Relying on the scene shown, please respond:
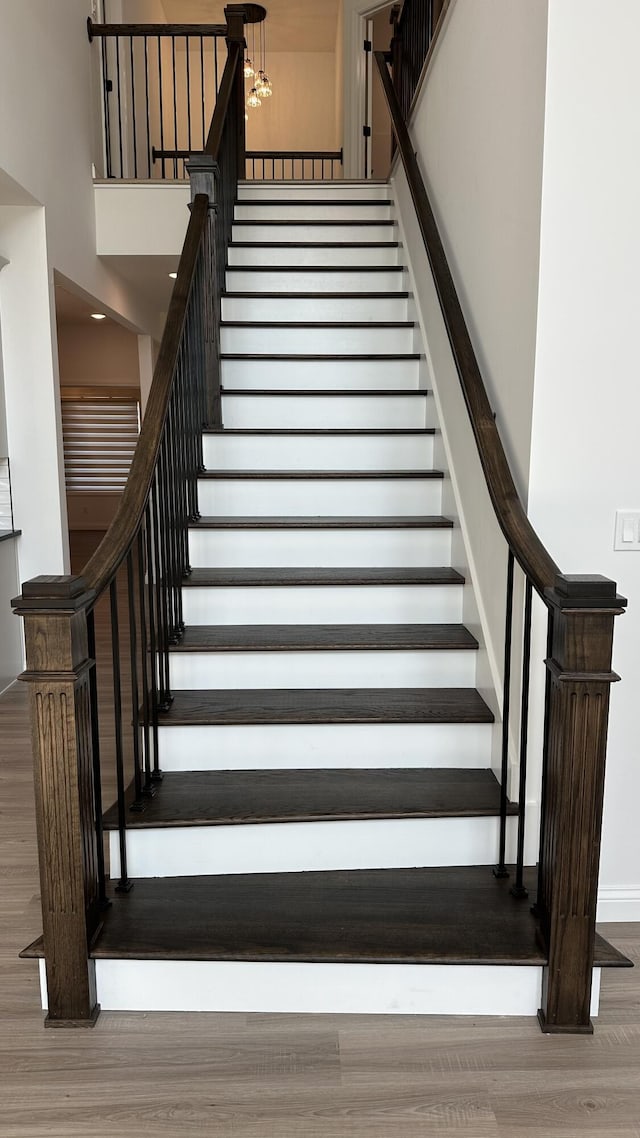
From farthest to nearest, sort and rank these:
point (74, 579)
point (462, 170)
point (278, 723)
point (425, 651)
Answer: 1. point (462, 170)
2. point (425, 651)
3. point (278, 723)
4. point (74, 579)

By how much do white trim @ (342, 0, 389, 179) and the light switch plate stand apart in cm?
642

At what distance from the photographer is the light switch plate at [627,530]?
210 cm

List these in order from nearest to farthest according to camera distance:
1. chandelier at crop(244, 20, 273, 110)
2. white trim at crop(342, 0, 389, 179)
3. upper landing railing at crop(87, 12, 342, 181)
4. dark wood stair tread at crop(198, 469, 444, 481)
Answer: dark wood stair tread at crop(198, 469, 444, 481) → upper landing railing at crop(87, 12, 342, 181) → white trim at crop(342, 0, 389, 179) → chandelier at crop(244, 20, 273, 110)

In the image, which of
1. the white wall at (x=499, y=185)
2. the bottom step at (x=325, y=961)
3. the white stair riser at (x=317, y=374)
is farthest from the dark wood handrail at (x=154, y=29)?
the bottom step at (x=325, y=961)

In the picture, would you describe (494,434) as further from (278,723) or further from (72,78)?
(72,78)

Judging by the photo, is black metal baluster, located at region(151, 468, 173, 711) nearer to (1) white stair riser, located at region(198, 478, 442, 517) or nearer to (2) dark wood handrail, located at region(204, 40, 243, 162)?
(1) white stair riser, located at region(198, 478, 442, 517)

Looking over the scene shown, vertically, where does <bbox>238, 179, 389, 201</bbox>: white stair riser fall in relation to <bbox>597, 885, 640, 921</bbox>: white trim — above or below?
above

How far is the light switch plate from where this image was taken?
210cm

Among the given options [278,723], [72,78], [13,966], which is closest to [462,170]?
[278,723]

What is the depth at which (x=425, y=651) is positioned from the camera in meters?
2.59

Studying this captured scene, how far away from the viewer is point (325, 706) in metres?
2.42

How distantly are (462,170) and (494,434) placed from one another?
129cm

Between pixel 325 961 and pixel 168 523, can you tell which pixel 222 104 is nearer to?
pixel 168 523

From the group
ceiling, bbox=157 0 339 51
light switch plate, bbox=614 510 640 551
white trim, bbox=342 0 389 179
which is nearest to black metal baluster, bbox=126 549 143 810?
light switch plate, bbox=614 510 640 551
